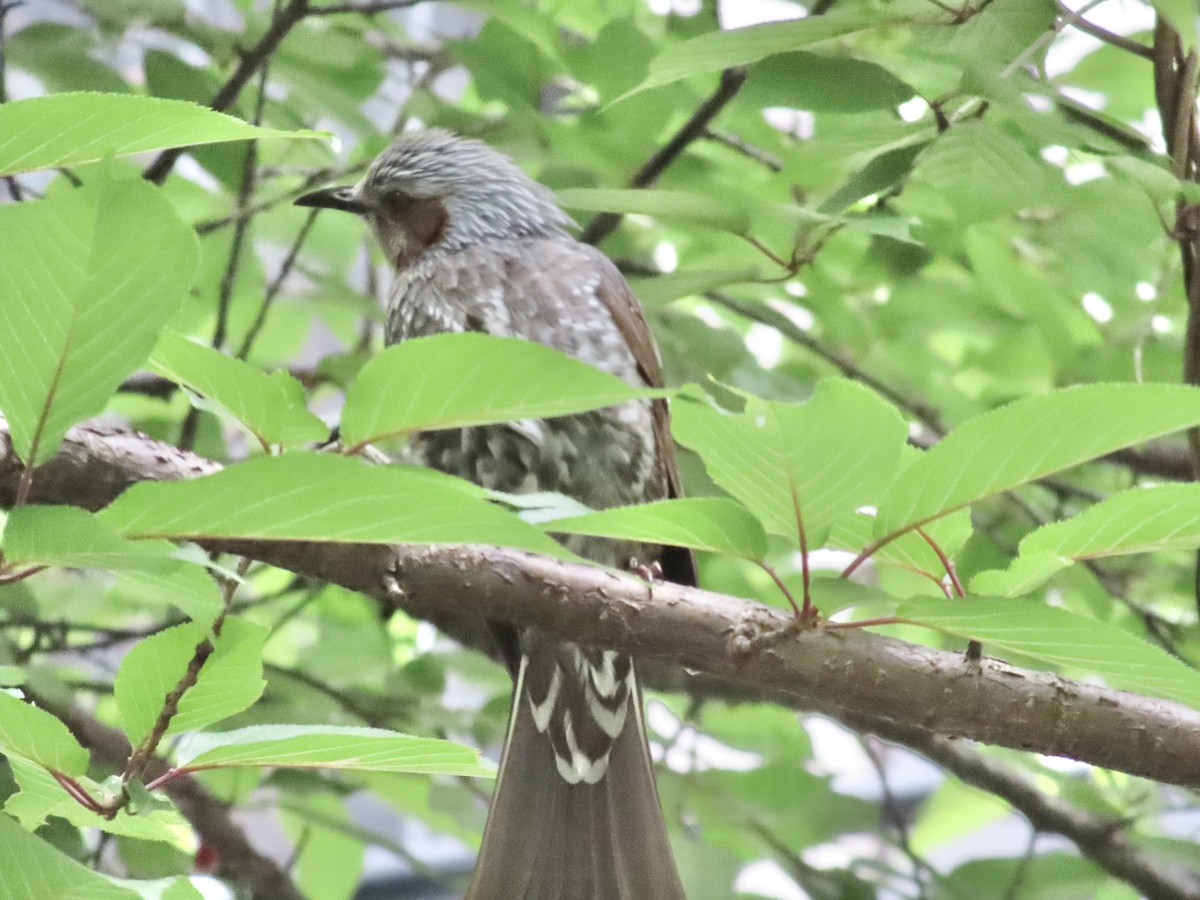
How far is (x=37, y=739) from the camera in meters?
0.79

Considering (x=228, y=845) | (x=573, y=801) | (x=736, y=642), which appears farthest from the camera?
(x=228, y=845)

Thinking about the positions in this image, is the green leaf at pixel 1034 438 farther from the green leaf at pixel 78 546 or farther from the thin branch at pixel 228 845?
the thin branch at pixel 228 845

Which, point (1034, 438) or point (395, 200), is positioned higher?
point (395, 200)


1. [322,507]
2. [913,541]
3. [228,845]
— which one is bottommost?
[228,845]

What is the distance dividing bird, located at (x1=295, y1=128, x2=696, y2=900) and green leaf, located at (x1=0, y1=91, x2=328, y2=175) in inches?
36.1

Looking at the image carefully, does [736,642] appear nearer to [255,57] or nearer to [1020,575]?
[1020,575]

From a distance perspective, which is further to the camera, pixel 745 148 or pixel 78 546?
pixel 745 148

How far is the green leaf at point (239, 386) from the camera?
2.58 ft

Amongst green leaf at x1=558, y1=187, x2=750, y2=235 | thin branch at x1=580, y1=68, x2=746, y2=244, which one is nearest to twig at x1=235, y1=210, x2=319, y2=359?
thin branch at x1=580, y1=68, x2=746, y2=244

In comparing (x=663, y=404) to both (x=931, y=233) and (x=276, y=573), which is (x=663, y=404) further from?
(x=276, y=573)

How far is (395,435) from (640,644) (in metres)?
0.37

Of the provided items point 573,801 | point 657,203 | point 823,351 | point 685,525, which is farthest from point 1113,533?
point 823,351

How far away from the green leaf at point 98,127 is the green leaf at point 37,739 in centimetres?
31

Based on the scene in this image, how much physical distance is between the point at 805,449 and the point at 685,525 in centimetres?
9
